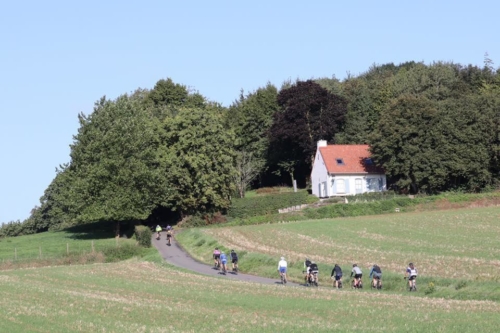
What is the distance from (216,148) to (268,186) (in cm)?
3177

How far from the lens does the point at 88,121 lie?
284 ft

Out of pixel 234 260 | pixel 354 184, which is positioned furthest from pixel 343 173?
pixel 234 260

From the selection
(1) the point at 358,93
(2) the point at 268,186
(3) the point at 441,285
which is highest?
(1) the point at 358,93

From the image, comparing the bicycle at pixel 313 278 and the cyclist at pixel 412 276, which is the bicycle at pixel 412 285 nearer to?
the cyclist at pixel 412 276

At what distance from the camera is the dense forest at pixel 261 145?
8100cm

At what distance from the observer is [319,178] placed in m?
105

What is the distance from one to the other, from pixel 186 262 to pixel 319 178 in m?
46.4

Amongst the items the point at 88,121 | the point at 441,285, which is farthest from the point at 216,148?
the point at 441,285

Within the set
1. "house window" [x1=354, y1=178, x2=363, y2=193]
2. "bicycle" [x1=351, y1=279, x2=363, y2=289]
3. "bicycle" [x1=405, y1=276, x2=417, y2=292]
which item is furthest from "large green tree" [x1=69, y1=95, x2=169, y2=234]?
"bicycle" [x1=405, y1=276, x2=417, y2=292]

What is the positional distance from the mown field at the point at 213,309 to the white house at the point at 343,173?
58.1 meters

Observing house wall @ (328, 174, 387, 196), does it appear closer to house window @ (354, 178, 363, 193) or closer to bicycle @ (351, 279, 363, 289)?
house window @ (354, 178, 363, 193)

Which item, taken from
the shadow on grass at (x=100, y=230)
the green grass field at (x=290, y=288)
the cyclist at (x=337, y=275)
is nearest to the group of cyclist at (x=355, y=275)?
the cyclist at (x=337, y=275)

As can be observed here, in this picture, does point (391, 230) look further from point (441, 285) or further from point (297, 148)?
point (297, 148)

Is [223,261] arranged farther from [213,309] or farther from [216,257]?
[213,309]
